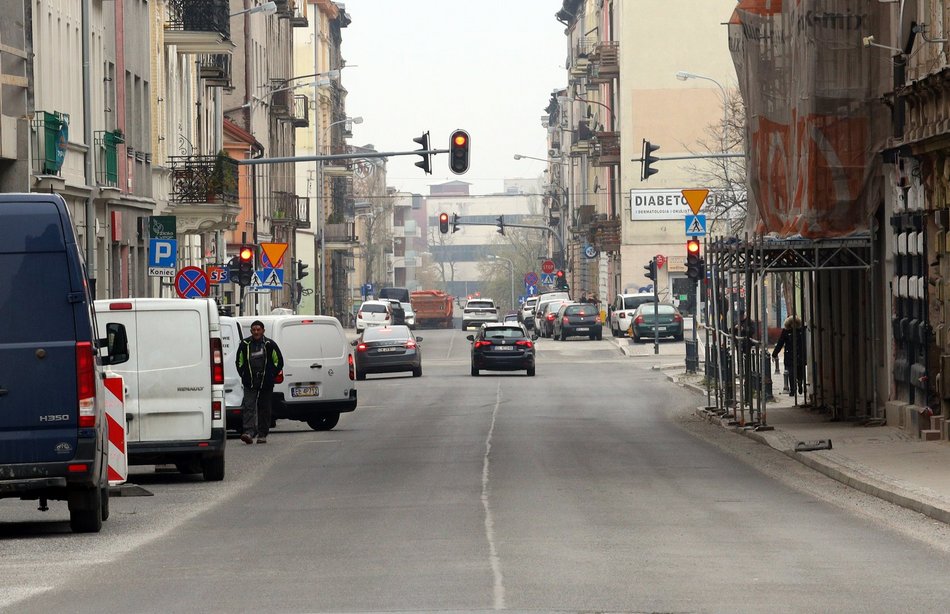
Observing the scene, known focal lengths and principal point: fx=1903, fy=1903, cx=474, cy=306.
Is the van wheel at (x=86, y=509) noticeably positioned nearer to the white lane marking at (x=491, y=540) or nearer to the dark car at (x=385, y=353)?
the white lane marking at (x=491, y=540)

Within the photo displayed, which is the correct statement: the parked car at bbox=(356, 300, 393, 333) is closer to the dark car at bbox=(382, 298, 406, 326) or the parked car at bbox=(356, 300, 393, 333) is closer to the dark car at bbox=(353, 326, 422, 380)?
the dark car at bbox=(382, 298, 406, 326)

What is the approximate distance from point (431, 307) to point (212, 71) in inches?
2119

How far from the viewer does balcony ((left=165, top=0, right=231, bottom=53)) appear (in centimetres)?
4881

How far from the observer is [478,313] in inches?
3912

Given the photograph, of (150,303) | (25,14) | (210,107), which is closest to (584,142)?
(210,107)

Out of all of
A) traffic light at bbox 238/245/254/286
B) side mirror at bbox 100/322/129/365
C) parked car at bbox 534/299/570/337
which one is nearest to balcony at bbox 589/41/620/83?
parked car at bbox 534/299/570/337

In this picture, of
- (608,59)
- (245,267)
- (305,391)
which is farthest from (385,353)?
(608,59)

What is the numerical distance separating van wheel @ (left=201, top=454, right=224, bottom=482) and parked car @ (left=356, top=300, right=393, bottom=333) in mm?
58404

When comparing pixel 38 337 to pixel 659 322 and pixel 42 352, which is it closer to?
pixel 42 352

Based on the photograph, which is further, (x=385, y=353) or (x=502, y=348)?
(x=502, y=348)

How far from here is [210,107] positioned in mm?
60250

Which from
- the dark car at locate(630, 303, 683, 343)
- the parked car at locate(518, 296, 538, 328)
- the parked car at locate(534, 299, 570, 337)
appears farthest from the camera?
the parked car at locate(518, 296, 538, 328)

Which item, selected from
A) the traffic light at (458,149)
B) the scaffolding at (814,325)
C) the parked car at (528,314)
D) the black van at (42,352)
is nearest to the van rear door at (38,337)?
the black van at (42,352)

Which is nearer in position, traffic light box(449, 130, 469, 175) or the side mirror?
the side mirror
